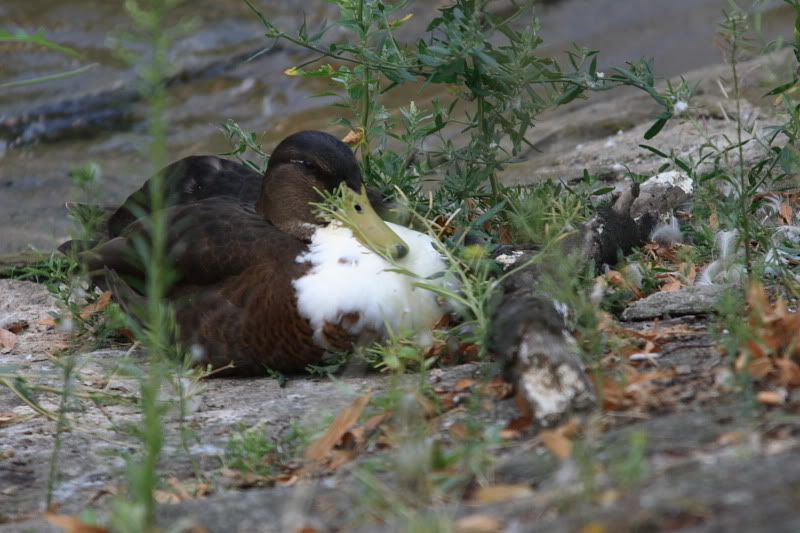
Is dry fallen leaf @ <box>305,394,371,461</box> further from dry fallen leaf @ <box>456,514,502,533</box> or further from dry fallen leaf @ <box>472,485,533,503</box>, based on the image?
dry fallen leaf @ <box>456,514,502,533</box>

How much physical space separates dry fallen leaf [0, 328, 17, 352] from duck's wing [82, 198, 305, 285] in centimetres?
79

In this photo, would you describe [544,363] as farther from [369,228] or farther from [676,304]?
[369,228]

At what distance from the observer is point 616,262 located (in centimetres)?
455

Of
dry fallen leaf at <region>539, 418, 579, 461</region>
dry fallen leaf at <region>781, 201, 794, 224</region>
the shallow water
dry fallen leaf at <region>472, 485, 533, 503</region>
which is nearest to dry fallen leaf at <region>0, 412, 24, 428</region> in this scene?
dry fallen leaf at <region>539, 418, 579, 461</region>

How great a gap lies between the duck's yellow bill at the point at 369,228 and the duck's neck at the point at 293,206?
298mm

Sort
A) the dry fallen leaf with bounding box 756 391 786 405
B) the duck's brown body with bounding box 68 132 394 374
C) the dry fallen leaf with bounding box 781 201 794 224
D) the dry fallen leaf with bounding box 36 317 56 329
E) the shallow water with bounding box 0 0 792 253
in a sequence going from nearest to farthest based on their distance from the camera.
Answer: the dry fallen leaf with bounding box 756 391 786 405 < the duck's brown body with bounding box 68 132 394 374 < the dry fallen leaf with bounding box 781 201 794 224 < the dry fallen leaf with bounding box 36 317 56 329 < the shallow water with bounding box 0 0 792 253

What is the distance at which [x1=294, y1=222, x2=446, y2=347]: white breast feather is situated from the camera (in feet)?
13.1

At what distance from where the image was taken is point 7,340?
5.21 meters

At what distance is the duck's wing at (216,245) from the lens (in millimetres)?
4352

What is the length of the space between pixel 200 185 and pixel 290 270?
1.18m

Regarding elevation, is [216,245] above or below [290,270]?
above

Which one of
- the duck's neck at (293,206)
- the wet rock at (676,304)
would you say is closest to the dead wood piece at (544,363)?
the wet rock at (676,304)

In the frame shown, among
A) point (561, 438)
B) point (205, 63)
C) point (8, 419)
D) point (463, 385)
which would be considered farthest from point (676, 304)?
point (205, 63)

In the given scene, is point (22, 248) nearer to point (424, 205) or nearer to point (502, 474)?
point (424, 205)
